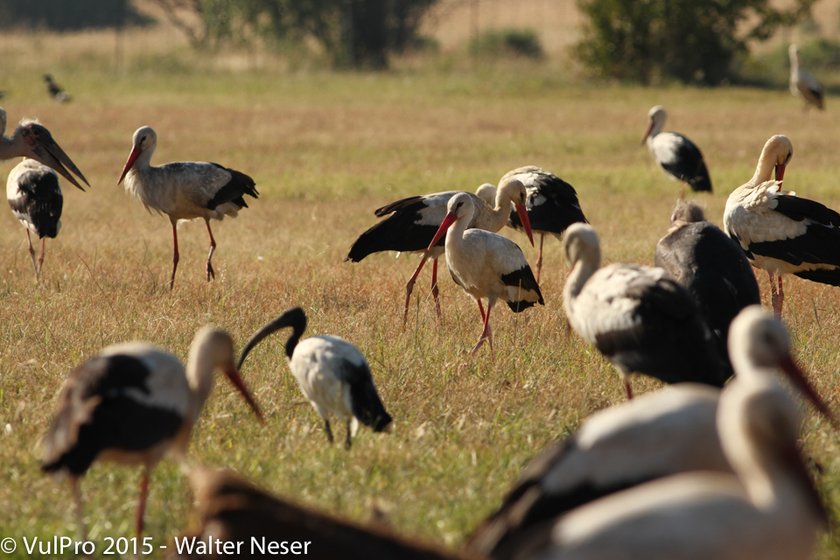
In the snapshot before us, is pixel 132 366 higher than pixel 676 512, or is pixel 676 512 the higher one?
pixel 676 512

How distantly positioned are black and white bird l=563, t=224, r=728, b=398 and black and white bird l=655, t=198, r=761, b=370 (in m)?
0.67

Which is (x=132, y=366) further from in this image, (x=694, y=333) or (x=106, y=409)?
(x=694, y=333)

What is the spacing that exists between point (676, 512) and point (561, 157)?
51.4 ft

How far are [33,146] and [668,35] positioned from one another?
23.2 meters

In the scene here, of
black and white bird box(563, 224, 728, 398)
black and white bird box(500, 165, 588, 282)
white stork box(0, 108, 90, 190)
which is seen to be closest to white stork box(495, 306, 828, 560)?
black and white bird box(563, 224, 728, 398)

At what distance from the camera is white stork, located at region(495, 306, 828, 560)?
9.85ft

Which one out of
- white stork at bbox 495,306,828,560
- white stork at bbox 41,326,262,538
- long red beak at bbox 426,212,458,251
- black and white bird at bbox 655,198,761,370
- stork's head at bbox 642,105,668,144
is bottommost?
stork's head at bbox 642,105,668,144

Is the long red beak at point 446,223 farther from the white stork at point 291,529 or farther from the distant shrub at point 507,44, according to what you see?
the distant shrub at point 507,44

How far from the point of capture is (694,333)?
5.48 m

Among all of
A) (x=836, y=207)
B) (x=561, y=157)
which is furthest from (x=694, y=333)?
(x=561, y=157)

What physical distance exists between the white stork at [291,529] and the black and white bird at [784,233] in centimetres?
559

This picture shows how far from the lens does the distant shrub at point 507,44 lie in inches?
A: 1583

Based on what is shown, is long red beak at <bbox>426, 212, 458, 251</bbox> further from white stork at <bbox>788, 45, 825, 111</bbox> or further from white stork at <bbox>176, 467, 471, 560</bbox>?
white stork at <bbox>788, 45, 825, 111</bbox>

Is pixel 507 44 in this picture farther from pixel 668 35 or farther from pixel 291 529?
pixel 291 529
